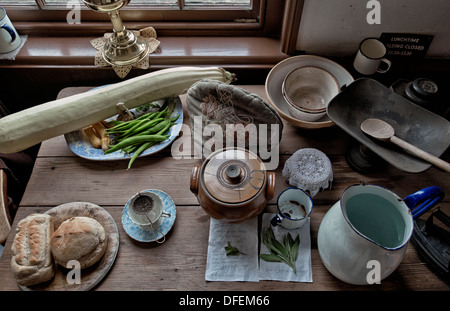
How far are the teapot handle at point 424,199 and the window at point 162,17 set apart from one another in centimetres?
92

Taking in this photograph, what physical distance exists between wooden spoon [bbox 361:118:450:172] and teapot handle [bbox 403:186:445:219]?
78mm

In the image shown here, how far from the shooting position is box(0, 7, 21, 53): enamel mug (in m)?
1.33

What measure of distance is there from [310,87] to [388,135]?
364 mm

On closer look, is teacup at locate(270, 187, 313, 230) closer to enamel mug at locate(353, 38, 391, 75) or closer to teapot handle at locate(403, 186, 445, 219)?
teapot handle at locate(403, 186, 445, 219)

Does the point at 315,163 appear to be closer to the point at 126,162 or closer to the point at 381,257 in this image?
the point at 381,257

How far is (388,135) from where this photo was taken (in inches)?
40.6

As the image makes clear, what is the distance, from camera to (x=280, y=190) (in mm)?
1102

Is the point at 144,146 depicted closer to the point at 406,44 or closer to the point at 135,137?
the point at 135,137

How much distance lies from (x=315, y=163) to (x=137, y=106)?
710 millimetres

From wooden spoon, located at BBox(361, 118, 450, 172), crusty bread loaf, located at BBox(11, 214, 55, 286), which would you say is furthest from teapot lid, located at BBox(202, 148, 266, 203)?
crusty bread loaf, located at BBox(11, 214, 55, 286)

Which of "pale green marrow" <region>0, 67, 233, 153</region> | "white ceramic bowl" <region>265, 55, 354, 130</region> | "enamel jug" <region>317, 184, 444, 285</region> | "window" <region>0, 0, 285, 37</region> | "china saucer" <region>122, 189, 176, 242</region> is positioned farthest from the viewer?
"window" <region>0, 0, 285, 37</region>

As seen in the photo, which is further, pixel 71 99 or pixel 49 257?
pixel 71 99

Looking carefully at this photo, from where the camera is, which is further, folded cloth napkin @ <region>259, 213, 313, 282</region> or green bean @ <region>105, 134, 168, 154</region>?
green bean @ <region>105, 134, 168, 154</region>
